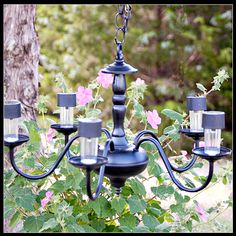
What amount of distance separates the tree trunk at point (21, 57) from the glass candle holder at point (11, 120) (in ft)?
3.17

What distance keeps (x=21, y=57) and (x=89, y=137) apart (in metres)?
1.29

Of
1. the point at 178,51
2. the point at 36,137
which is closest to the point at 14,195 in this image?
the point at 36,137

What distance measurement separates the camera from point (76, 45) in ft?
18.3

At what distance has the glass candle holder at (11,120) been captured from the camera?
120 cm

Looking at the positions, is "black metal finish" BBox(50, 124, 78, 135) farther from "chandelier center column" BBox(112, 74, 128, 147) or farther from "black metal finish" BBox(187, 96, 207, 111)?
"black metal finish" BBox(187, 96, 207, 111)

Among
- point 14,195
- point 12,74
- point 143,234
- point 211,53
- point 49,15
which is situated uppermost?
point 49,15

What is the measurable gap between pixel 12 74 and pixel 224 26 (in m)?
3.35

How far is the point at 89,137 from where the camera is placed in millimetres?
996

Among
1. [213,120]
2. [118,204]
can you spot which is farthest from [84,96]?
[213,120]

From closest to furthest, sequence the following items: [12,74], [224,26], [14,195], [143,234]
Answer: [143,234]
[14,195]
[12,74]
[224,26]

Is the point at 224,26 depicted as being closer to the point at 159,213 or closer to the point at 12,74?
the point at 12,74

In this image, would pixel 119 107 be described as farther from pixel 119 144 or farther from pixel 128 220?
pixel 128 220

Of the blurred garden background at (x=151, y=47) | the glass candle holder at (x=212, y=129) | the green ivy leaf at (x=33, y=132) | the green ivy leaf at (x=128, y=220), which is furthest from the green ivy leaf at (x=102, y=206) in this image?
the blurred garden background at (x=151, y=47)

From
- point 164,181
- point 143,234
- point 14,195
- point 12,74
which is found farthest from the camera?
point 12,74
